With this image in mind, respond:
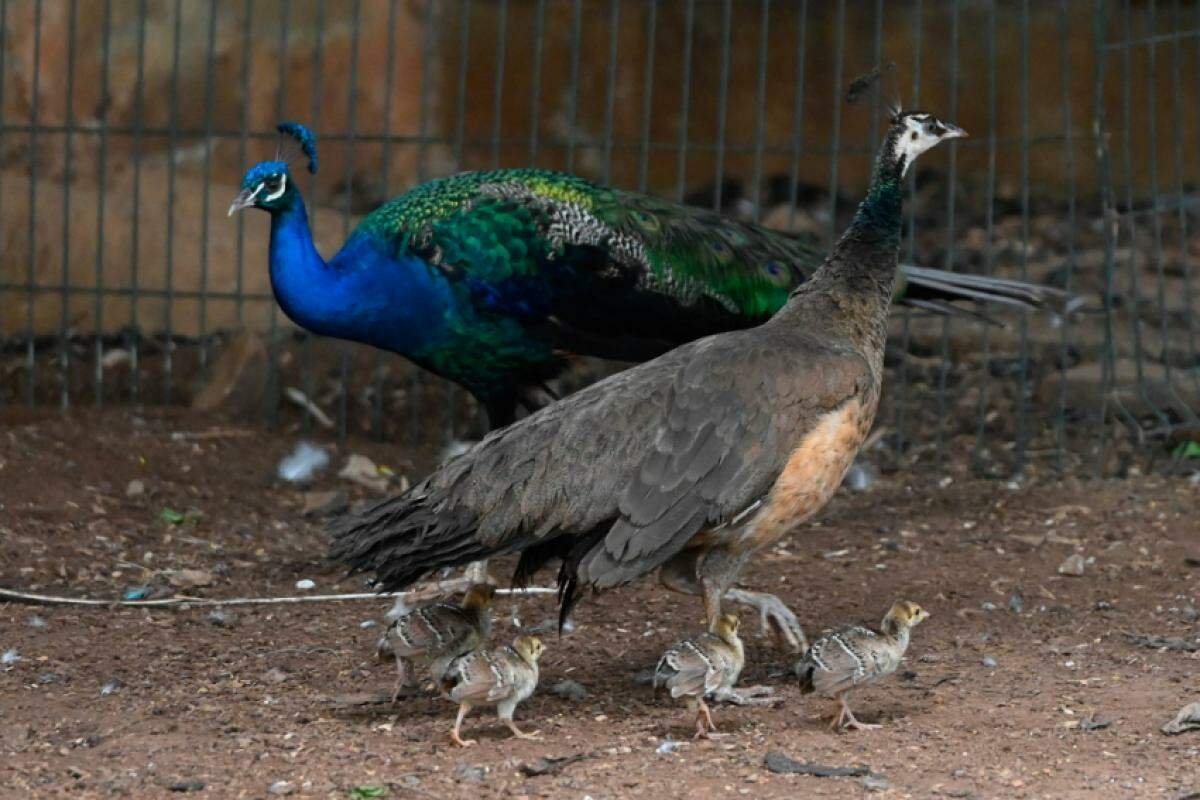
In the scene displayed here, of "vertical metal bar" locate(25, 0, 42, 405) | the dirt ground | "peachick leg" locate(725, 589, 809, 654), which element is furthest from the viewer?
"vertical metal bar" locate(25, 0, 42, 405)

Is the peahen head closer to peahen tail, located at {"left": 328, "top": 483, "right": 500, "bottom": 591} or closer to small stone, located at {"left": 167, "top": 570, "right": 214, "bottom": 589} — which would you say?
small stone, located at {"left": 167, "top": 570, "right": 214, "bottom": 589}

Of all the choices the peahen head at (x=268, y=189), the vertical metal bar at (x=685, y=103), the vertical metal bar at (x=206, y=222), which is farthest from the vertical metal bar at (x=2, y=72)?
the vertical metal bar at (x=685, y=103)

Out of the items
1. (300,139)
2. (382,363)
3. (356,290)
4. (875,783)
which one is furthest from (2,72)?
(875,783)

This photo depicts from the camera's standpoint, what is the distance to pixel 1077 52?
10086mm

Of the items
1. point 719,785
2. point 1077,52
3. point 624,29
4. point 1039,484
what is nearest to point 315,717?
point 719,785

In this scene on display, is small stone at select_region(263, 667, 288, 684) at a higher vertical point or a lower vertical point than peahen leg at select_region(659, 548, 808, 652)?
lower

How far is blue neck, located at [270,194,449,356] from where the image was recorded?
6.01m

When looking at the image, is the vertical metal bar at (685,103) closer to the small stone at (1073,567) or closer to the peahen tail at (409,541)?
the small stone at (1073,567)

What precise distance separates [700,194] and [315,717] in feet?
20.5

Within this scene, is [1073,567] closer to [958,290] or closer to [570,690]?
[958,290]

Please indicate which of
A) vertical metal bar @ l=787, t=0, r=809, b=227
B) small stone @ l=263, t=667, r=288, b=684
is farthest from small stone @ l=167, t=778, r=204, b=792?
vertical metal bar @ l=787, t=0, r=809, b=227

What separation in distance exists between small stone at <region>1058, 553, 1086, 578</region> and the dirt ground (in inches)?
1.7

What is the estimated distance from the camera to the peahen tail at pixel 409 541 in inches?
175

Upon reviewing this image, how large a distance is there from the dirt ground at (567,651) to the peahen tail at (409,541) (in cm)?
40
